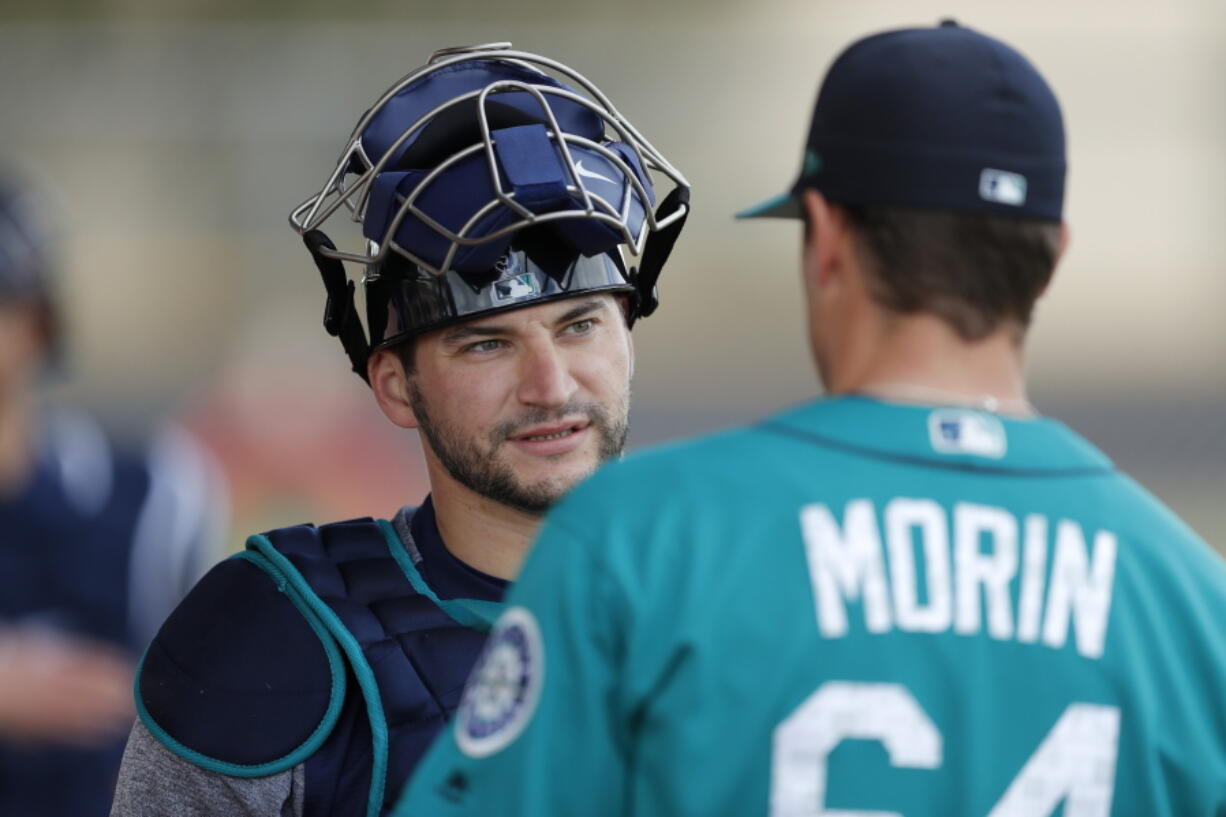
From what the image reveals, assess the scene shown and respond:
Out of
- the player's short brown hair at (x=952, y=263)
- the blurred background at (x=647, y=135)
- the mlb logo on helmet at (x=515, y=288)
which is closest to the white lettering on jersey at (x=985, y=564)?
the player's short brown hair at (x=952, y=263)

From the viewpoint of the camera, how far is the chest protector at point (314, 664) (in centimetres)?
191

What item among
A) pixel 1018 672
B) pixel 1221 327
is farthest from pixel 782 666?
pixel 1221 327

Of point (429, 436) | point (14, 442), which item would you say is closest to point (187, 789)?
point (429, 436)

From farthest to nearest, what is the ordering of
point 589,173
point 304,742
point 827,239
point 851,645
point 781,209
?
1. point 589,173
2. point 304,742
3. point 781,209
4. point 827,239
5. point 851,645

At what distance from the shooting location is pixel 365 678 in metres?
1.92

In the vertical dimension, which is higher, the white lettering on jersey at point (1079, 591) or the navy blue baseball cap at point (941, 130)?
the navy blue baseball cap at point (941, 130)

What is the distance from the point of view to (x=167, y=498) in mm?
3439

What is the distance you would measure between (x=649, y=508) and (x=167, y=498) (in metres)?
2.31

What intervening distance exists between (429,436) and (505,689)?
0.90 metres

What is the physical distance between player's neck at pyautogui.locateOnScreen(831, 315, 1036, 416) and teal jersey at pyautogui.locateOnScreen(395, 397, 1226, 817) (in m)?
0.02

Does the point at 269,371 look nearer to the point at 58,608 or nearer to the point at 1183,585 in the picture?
the point at 58,608

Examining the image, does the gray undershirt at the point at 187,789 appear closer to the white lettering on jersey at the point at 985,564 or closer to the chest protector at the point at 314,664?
the chest protector at the point at 314,664

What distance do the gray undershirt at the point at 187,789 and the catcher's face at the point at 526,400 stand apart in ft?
1.46

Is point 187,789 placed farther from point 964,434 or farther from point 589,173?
point 964,434
